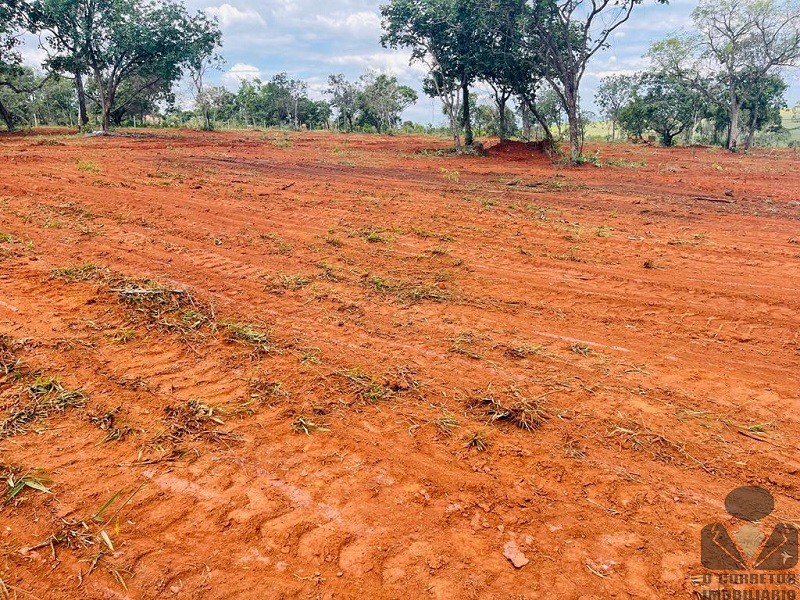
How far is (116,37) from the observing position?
907 inches

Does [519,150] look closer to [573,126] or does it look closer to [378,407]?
[573,126]

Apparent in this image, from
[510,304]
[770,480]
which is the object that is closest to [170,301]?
[510,304]

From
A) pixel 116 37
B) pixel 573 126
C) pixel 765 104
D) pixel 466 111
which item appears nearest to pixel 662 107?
pixel 765 104

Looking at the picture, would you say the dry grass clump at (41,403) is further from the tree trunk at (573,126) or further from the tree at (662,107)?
the tree at (662,107)

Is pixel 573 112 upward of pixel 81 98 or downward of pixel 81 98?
downward

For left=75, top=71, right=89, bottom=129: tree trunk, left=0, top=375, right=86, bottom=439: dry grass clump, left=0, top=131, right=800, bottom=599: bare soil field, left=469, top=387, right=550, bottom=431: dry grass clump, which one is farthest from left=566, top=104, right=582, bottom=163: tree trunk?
left=75, top=71, right=89, bottom=129: tree trunk

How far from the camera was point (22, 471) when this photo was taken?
2.37 m

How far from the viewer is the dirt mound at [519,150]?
808 inches

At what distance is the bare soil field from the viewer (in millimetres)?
2057

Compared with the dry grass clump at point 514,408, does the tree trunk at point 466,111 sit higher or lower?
higher
